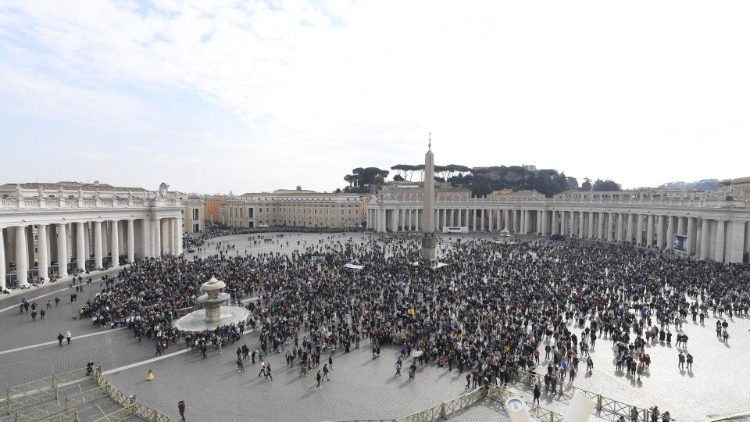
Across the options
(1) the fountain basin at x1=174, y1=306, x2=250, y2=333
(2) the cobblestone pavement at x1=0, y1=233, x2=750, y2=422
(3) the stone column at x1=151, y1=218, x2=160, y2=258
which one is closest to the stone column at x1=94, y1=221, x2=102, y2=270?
(3) the stone column at x1=151, y1=218, x2=160, y2=258

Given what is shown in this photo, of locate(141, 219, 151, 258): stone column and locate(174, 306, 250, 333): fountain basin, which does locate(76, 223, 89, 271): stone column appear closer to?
locate(141, 219, 151, 258): stone column

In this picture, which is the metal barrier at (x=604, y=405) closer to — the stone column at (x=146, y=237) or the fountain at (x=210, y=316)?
the fountain at (x=210, y=316)

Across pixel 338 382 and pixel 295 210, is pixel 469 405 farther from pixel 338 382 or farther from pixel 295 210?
pixel 295 210

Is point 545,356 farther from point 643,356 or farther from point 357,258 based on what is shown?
point 357,258

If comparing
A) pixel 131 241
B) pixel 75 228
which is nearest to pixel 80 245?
pixel 131 241

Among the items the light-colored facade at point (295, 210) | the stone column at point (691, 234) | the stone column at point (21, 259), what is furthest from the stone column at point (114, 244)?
the stone column at point (691, 234)

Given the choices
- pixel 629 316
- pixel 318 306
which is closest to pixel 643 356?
pixel 629 316
